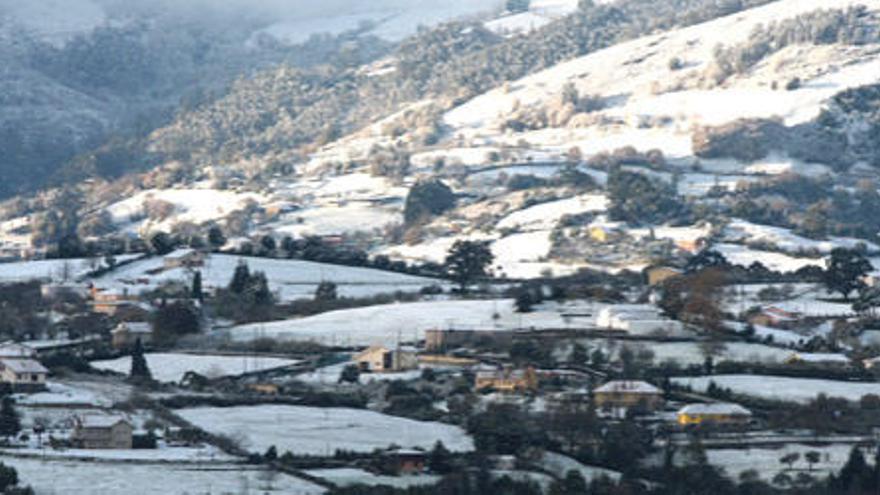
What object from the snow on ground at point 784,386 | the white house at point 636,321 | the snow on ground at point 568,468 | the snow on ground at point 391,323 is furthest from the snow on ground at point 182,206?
the snow on ground at point 568,468

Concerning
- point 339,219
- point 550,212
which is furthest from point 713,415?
point 339,219

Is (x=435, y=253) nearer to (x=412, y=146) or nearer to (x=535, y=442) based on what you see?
(x=412, y=146)

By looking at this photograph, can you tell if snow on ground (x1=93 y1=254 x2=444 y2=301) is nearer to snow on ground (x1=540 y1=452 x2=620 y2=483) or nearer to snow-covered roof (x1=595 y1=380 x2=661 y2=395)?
snow-covered roof (x1=595 y1=380 x2=661 y2=395)

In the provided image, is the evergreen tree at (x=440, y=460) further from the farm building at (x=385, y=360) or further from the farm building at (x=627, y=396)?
the farm building at (x=385, y=360)

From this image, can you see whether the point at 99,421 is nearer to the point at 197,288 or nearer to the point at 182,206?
the point at 197,288

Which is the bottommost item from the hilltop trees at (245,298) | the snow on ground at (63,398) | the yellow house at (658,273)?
the snow on ground at (63,398)

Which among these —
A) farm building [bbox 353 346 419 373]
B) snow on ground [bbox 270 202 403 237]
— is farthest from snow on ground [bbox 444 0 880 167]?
farm building [bbox 353 346 419 373]
